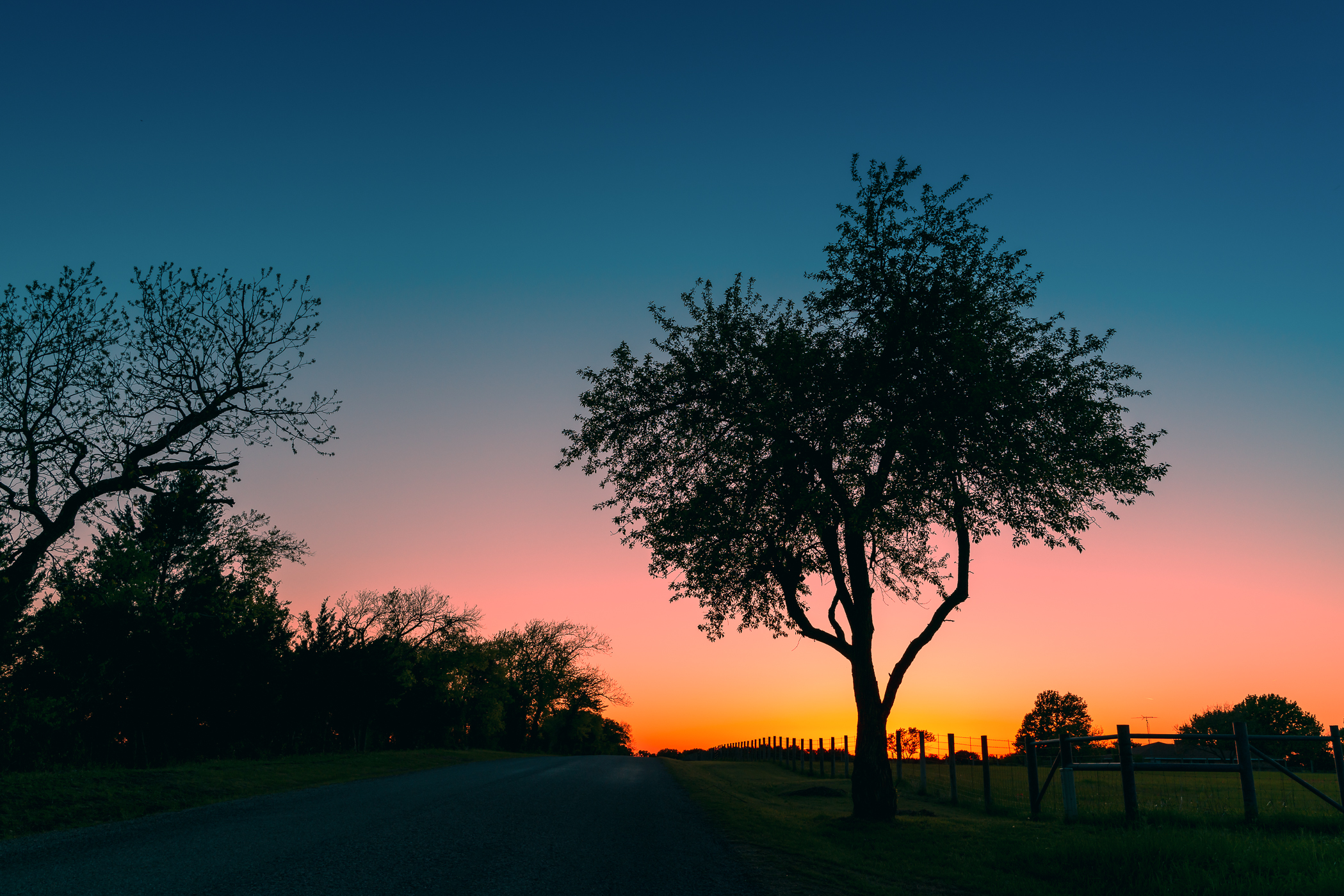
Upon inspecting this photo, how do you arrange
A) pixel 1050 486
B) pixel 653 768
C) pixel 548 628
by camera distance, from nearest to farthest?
pixel 1050 486
pixel 653 768
pixel 548 628

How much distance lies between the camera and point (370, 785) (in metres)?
17.8

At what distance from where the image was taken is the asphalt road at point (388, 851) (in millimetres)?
7207

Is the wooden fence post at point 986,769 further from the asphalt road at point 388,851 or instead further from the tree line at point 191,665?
the tree line at point 191,665

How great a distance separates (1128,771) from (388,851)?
12676 millimetres

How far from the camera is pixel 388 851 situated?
884 cm

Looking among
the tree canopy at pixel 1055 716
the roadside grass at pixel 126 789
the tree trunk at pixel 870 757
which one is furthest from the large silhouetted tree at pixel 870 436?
the tree canopy at pixel 1055 716

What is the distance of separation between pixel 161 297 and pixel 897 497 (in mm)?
18398

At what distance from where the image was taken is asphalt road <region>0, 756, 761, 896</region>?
721 centimetres

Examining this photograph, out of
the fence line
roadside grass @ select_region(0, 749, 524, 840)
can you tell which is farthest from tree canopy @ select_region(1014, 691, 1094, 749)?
roadside grass @ select_region(0, 749, 524, 840)

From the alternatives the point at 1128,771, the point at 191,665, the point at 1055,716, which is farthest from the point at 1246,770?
the point at 1055,716

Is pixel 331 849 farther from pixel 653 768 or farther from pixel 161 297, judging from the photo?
pixel 653 768

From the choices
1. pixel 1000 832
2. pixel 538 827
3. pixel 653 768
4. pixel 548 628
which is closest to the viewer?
pixel 538 827

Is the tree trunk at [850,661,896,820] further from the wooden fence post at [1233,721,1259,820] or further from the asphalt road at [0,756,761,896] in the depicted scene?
the wooden fence post at [1233,721,1259,820]

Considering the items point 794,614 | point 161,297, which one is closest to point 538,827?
point 794,614
